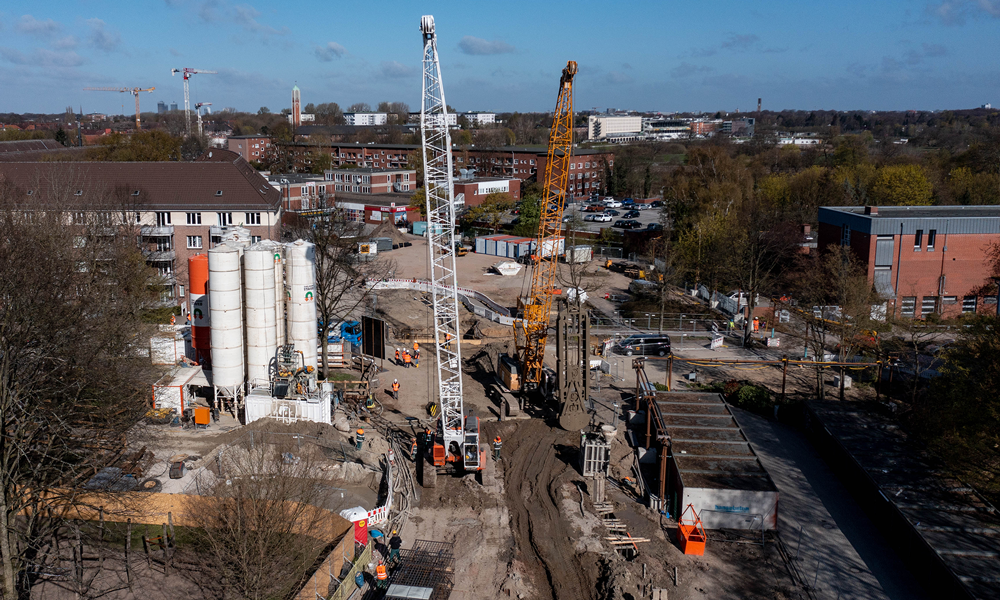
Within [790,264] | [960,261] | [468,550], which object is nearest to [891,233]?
Result: [960,261]

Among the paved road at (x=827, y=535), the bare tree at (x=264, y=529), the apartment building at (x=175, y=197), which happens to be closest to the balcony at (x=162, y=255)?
Answer: the apartment building at (x=175, y=197)

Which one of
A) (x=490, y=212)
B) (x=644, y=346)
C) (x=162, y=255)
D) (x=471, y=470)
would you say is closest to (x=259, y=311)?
(x=471, y=470)

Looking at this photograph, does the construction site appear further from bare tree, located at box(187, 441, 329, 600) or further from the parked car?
the parked car

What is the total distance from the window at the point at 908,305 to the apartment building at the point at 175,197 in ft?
126

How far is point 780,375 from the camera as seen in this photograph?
3441 centimetres

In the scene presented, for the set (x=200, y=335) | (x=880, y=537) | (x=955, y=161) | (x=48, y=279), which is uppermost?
(x=955, y=161)

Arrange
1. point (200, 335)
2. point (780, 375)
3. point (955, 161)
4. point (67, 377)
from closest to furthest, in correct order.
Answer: point (67, 377)
point (200, 335)
point (780, 375)
point (955, 161)

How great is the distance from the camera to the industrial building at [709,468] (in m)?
21.3

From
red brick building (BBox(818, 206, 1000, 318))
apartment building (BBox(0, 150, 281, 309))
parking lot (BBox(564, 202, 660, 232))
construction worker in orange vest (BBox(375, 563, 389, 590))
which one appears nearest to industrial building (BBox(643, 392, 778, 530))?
construction worker in orange vest (BBox(375, 563, 389, 590))

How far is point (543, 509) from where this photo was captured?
2219 cm

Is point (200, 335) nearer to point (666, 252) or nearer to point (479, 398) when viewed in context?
point (479, 398)

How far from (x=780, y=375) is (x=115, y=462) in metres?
27.3

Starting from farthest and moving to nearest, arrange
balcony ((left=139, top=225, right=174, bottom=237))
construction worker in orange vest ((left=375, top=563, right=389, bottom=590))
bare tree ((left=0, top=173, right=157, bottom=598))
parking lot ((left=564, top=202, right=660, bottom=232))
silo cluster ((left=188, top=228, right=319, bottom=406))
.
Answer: parking lot ((left=564, top=202, right=660, bottom=232)) < balcony ((left=139, top=225, right=174, bottom=237)) < silo cluster ((left=188, top=228, right=319, bottom=406)) < construction worker in orange vest ((left=375, top=563, right=389, bottom=590)) < bare tree ((left=0, top=173, right=157, bottom=598))

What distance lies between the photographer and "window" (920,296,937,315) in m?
44.1
